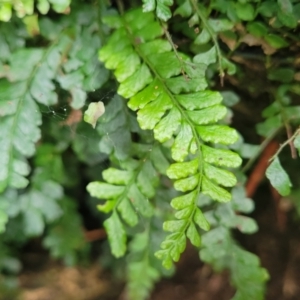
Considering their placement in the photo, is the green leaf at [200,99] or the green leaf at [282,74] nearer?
the green leaf at [200,99]

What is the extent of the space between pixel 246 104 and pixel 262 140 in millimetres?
92

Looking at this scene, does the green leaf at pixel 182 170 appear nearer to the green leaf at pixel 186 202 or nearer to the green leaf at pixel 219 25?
the green leaf at pixel 186 202

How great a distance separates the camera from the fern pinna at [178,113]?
0.70 metres

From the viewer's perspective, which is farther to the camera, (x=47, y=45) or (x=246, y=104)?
Result: (x=246, y=104)

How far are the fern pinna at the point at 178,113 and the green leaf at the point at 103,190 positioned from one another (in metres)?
0.17

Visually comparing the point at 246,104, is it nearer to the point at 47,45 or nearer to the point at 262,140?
the point at 262,140

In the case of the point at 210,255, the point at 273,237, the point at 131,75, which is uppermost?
the point at 131,75

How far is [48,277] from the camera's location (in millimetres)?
1418

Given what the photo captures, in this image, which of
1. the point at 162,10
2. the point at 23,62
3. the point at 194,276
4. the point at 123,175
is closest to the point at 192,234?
the point at 123,175

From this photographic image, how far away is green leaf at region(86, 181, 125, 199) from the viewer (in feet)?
2.82

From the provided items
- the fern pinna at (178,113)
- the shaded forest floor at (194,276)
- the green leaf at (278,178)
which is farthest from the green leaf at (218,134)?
the shaded forest floor at (194,276)

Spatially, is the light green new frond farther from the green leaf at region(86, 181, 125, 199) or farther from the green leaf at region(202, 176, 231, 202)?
the green leaf at region(202, 176, 231, 202)

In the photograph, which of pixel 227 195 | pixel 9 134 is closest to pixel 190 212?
pixel 227 195

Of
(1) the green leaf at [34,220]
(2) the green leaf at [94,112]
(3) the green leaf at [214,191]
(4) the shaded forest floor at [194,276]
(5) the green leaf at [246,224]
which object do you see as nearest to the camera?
(3) the green leaf at [214,191]
